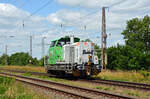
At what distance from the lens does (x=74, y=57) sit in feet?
60.6

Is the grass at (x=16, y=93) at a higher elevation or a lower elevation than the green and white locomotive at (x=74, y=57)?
lower

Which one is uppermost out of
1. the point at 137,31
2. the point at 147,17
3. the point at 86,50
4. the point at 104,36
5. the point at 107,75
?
the point at 147,17

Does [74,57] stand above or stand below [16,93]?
above

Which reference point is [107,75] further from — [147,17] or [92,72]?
[147,17]

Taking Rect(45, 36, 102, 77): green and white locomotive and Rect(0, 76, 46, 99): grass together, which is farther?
Rect(45, 36, 102, 77): green and white locomotive

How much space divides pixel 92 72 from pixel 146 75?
440 cm

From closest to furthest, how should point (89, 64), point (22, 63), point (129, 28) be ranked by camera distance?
point (89, 64) < point (129, 28) < point (22, 63)

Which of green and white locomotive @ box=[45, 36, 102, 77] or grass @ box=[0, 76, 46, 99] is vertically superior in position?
green and white locomotive @ box=[45, 36, 102, 77]

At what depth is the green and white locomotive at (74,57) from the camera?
17766 mm

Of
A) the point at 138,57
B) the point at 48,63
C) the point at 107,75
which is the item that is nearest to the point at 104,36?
the point at 107,75

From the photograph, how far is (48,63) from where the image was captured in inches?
870

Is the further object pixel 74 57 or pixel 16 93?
pixel 74 57

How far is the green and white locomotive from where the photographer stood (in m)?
17.8

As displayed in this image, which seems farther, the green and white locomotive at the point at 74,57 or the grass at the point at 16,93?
the green and white locomotive at the point at 74,57
